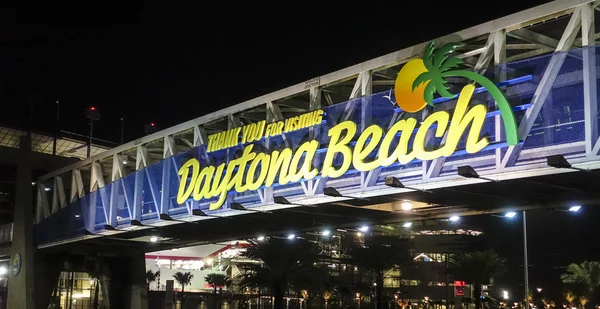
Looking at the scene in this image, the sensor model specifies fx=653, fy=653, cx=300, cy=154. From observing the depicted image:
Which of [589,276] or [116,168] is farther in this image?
[589,276]

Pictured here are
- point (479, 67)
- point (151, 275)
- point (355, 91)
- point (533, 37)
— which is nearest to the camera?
point (479, 67)

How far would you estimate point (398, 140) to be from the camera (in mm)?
15047

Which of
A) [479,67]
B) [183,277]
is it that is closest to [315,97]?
[479,67]

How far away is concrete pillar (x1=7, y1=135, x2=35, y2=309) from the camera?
102 feet

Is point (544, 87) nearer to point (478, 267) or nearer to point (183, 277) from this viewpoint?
point (478, 267)

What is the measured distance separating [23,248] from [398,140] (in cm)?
2316

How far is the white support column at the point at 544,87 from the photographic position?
12320 millimetres

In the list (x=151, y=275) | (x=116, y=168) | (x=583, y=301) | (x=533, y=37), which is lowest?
(x=583, y=301)

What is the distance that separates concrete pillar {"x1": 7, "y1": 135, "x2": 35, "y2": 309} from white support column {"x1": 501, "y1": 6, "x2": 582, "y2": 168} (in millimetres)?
25492

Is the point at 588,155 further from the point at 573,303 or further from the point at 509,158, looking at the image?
the point at 573,303

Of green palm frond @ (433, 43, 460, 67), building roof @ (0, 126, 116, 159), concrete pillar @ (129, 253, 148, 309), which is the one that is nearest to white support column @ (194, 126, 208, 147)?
green palm frond @ (433, 43, 460, 67)

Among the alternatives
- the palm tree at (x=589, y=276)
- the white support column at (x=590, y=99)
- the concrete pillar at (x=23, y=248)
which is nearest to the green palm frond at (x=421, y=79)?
the white support column at (x=590, y=99)

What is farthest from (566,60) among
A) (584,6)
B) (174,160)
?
(174,160)

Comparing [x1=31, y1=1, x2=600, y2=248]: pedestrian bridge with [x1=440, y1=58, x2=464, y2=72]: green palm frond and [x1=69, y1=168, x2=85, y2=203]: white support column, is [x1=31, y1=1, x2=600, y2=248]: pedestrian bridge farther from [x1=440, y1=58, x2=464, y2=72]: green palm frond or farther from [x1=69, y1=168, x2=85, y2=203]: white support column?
[x1=69, y1=168, x2=85, y2=203]: white support column
